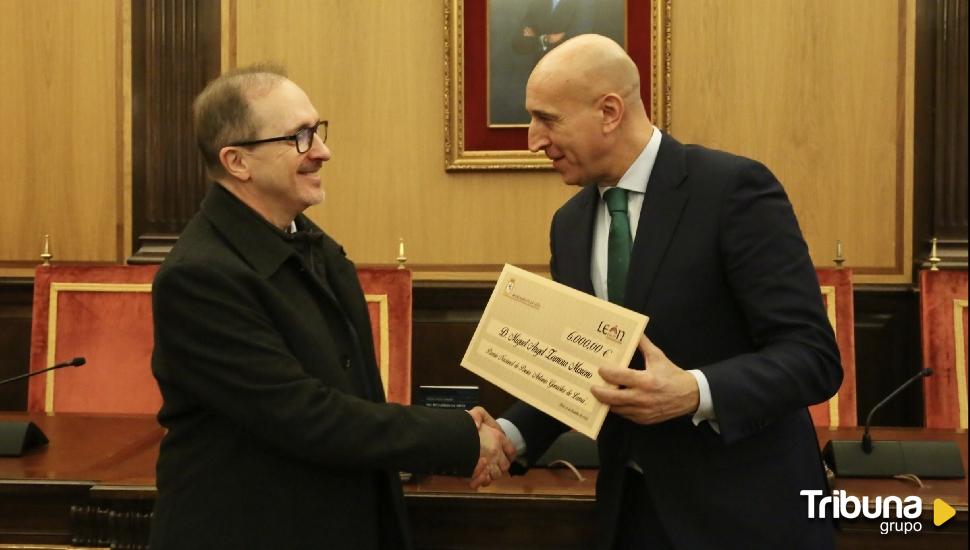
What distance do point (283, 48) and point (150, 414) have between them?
199 cm

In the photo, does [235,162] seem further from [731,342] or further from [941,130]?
[941,130]

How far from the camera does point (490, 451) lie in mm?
2219

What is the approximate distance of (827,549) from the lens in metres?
2.01

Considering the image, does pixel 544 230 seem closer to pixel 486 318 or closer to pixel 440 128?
pixel 440 128

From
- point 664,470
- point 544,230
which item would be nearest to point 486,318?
point 664,470

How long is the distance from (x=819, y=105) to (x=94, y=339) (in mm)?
3258

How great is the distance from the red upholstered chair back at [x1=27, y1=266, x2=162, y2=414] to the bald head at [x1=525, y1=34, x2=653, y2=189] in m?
2.21

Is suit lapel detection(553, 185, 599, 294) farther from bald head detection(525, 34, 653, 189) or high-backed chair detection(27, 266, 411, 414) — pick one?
high-backed chair detection(27, 266, 411, 414)

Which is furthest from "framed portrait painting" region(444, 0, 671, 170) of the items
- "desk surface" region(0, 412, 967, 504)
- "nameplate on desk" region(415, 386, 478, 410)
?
"nameplate on desk" region(415, 386, 478, 410)

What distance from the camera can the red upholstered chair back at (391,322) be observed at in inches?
146

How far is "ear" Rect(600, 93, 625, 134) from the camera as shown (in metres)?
2.11

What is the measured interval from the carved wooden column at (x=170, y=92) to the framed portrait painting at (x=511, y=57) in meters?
1.16

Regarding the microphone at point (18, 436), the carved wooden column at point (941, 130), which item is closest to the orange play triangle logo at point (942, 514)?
the microphone at point (18, 436)

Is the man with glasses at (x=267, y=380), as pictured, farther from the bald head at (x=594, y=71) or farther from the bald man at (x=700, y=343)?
the bald head at (x=594, y=71)
